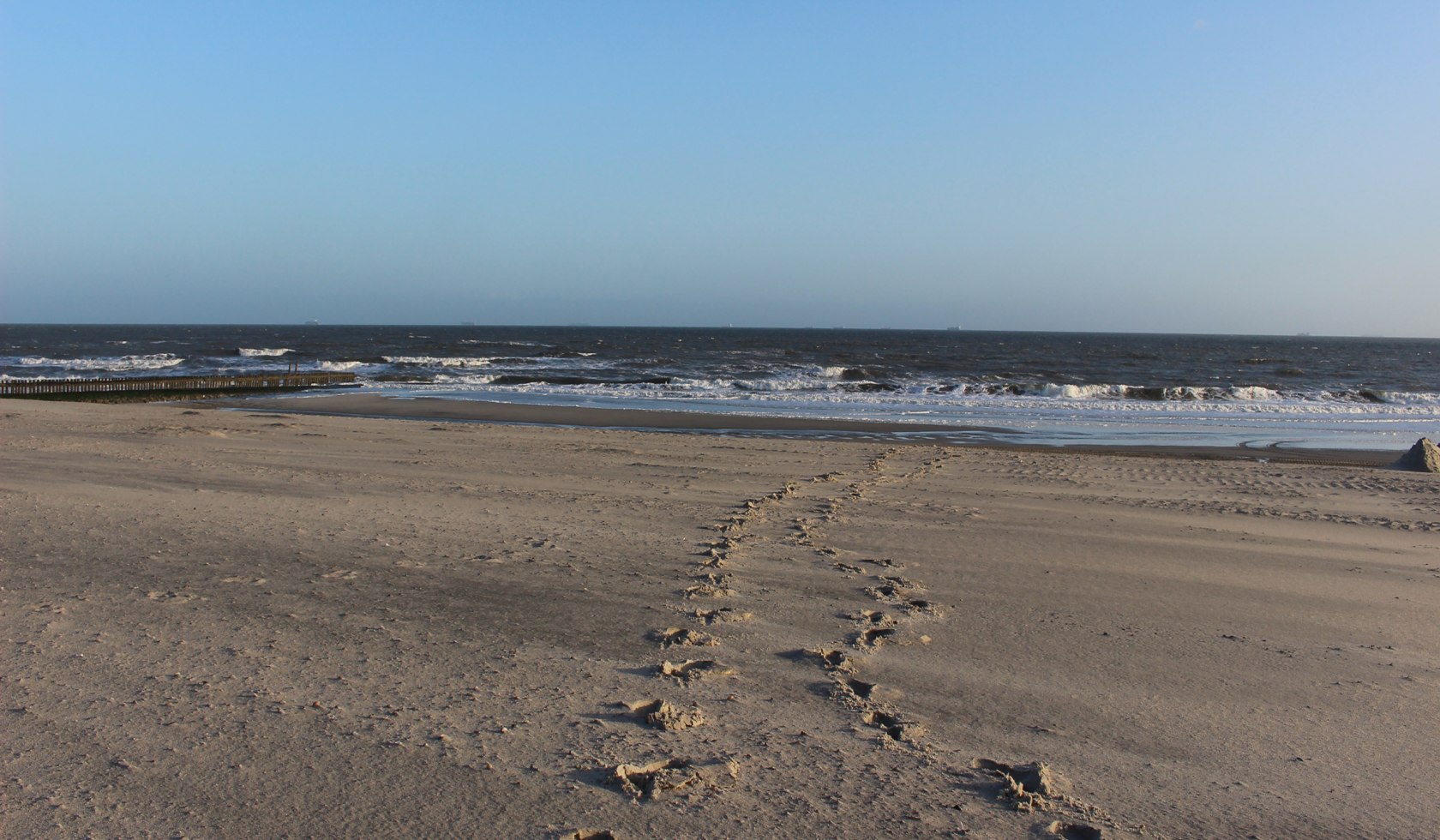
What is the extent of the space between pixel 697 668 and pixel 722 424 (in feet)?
50.6

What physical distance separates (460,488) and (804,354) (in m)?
52.7

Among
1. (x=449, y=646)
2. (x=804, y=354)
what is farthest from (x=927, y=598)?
(x=804, y=354)

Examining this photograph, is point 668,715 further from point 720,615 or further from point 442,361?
point 442,361

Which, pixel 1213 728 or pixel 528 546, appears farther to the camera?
pixel 528 546

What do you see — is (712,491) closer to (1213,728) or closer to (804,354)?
(1213,728)

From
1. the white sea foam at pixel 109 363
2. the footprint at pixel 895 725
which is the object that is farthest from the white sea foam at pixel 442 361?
the footprint at pixel 895 725

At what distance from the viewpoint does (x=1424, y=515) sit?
8953mm

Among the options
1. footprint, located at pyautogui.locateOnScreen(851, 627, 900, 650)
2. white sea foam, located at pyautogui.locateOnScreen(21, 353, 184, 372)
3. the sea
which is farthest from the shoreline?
white sea foam, located at pyautogui.locateOnScreen(21, 353, 184, 372)

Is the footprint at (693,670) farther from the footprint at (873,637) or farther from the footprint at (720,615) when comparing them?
the footprint at (873,637)

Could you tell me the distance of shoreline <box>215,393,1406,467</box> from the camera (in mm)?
15359

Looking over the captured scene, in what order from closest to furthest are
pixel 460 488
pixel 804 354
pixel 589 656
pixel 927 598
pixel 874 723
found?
1. pixel 874 723
2. pixel 589 656
3. pixel 927 598
4. pixel 460 488
5. pixel 804 354

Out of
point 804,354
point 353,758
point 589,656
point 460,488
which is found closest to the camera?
point 353,758

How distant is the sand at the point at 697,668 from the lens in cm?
290

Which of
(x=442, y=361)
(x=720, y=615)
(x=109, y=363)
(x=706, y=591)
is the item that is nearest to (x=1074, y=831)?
(x=720, y=615)
